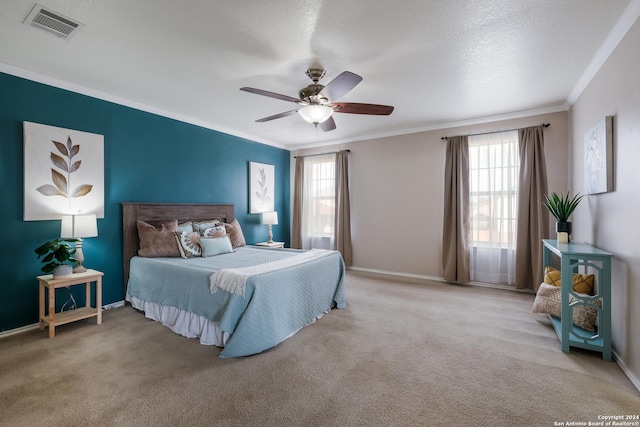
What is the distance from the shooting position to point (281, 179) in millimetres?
6375

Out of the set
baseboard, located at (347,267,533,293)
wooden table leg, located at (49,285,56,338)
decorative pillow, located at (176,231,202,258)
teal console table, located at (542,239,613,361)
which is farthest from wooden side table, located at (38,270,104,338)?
teal console table, located at (542,239,613,361)

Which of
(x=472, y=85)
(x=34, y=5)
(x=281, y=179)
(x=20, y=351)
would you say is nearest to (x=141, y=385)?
(x=20, y=351)

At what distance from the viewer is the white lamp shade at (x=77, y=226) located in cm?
286

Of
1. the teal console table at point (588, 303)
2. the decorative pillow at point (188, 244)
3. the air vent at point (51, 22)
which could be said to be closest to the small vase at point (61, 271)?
the decorative pillow at point (188, 244)

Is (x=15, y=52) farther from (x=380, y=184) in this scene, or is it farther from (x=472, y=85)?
(x=380, y=184)

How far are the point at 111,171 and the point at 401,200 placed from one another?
4.38 metres

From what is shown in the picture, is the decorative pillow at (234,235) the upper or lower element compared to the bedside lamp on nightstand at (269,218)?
lower

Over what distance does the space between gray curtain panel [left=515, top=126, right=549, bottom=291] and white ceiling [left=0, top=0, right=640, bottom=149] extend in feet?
1.89

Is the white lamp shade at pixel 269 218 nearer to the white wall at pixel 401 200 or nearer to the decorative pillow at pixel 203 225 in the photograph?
the decorative pillow at pixel 203 225

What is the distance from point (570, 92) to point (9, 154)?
622 cm

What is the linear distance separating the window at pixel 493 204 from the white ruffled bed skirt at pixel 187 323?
3915 millimetres

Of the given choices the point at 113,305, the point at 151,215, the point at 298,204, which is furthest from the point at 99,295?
the point at 298,204

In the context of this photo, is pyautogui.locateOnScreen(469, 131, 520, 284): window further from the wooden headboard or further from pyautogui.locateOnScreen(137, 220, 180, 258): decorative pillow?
pyautogui.locateOnScreen(137, 220, 180, 258): decorative pillow

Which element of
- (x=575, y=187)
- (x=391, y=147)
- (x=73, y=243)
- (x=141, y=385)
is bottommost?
(x=141, y=385)
